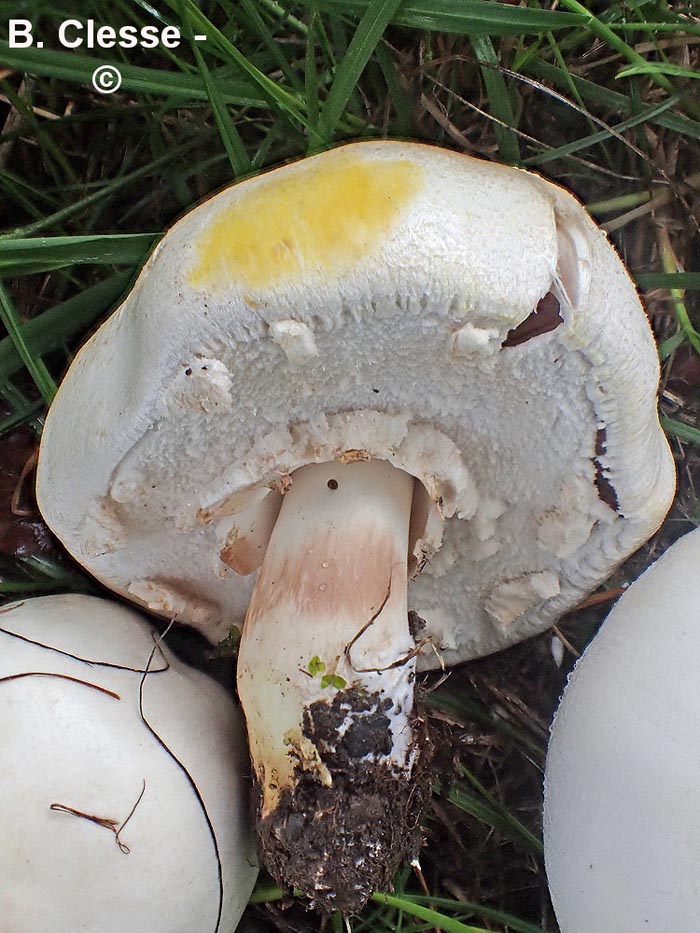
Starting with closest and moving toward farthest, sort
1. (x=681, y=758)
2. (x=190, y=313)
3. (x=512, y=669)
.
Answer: (x=190, y=313) < (x=681, y=758) < (x=512, y=669)

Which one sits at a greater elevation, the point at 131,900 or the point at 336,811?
the point at 336,811

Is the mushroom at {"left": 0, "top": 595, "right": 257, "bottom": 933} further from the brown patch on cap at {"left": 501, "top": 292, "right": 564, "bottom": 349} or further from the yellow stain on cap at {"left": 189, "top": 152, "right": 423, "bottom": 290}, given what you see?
the brown patch on cap at {"left": 501, "top": 292, "right": 564, "bottom": 349}

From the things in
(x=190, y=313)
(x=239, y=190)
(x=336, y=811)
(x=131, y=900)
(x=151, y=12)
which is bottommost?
(x=131, y=900)

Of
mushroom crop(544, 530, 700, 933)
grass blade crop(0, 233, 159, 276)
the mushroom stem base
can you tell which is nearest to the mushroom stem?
the mushroom stem base

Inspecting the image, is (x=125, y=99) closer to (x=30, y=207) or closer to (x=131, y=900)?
(x=30, y=207)

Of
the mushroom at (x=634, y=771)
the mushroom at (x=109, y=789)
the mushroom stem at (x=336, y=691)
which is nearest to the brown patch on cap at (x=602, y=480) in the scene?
the mushroom at (x=634, y=771)

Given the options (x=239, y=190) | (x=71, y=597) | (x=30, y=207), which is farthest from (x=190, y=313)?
(x=30, y=207)
